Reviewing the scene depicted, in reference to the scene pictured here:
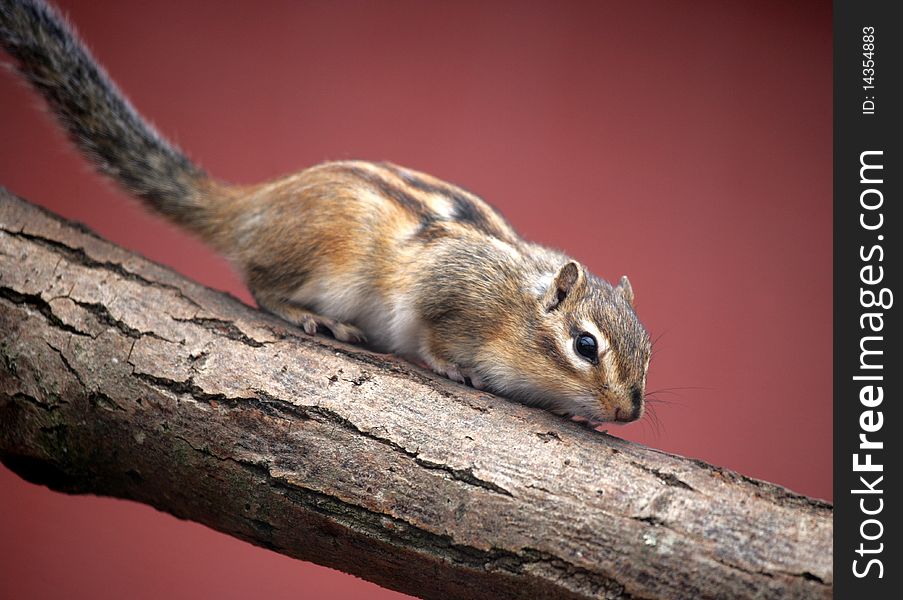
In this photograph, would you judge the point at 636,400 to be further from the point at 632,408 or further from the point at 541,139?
the point at 541,139

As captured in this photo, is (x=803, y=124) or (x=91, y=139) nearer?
(x=91, y=139)

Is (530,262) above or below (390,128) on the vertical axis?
below

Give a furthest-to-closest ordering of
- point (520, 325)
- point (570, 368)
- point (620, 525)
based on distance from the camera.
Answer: point (520, 325) < point (570, 368) < point (620, 525)

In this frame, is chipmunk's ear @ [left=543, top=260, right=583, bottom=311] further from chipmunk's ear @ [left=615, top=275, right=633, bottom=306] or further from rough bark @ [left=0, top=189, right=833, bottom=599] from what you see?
rough bark @ [left=0, top=189, right=833, bottom=599]

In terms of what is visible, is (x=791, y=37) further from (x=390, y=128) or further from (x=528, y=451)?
(x=528, y=451)

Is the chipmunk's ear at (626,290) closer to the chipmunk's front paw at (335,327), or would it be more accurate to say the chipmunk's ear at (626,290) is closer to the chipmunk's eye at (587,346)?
the chipmunk's eye at (587,346)

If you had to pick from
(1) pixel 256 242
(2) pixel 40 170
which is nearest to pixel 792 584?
(1) pixel 256 242
